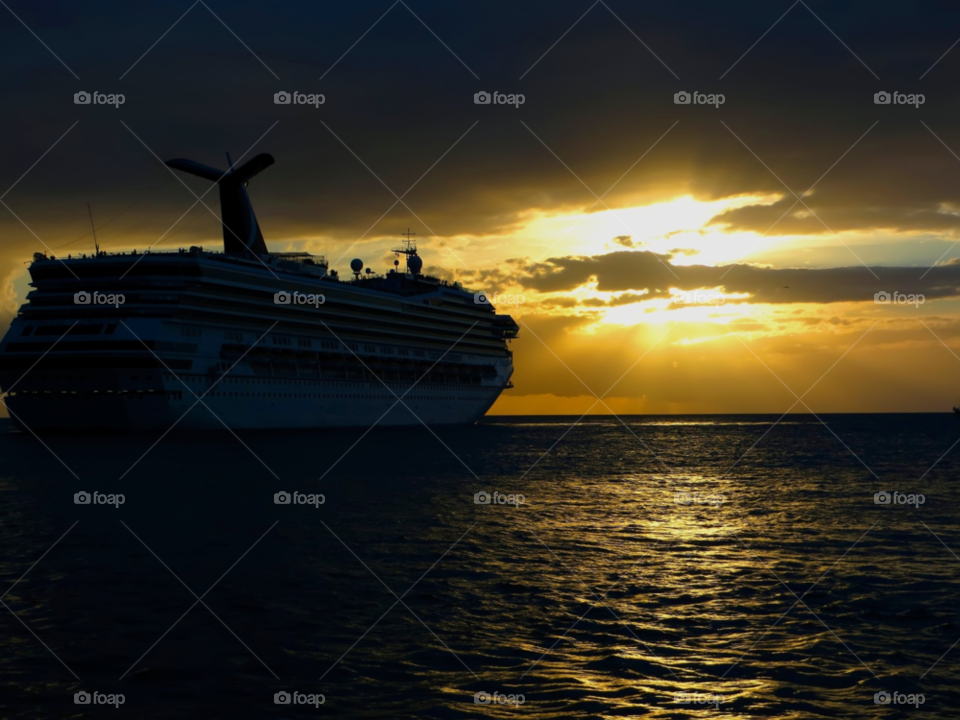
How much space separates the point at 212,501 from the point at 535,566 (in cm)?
1578

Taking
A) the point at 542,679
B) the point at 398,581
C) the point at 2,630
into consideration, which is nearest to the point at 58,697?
the point at 2,630

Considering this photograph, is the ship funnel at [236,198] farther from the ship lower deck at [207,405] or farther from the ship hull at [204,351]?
the ship lower deck at [207,405]

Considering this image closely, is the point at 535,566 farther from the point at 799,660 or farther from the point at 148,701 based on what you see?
the point at 148,701

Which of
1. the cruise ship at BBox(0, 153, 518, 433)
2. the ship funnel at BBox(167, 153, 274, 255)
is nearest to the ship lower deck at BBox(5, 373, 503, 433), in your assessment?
the cruise ship at BBox(0, 153, 518, 433)

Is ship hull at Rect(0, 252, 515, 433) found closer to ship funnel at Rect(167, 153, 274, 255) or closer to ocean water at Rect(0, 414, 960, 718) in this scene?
ship funnel at Rect(167, 153, 274, 255)

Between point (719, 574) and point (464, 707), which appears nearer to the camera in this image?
point (464, 707)

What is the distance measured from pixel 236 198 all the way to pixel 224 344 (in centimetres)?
3024

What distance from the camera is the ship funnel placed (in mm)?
102312

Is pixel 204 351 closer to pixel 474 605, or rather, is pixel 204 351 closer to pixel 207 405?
pixel 207 405

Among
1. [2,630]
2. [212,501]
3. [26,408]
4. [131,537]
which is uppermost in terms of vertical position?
[26,408]

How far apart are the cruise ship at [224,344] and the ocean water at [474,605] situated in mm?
35092

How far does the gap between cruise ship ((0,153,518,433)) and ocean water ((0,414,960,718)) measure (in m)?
35.1

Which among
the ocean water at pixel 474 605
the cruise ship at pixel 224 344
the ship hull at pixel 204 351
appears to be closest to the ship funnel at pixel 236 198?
the cruise ship at pixel 224 344

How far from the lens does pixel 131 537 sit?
23250mm
